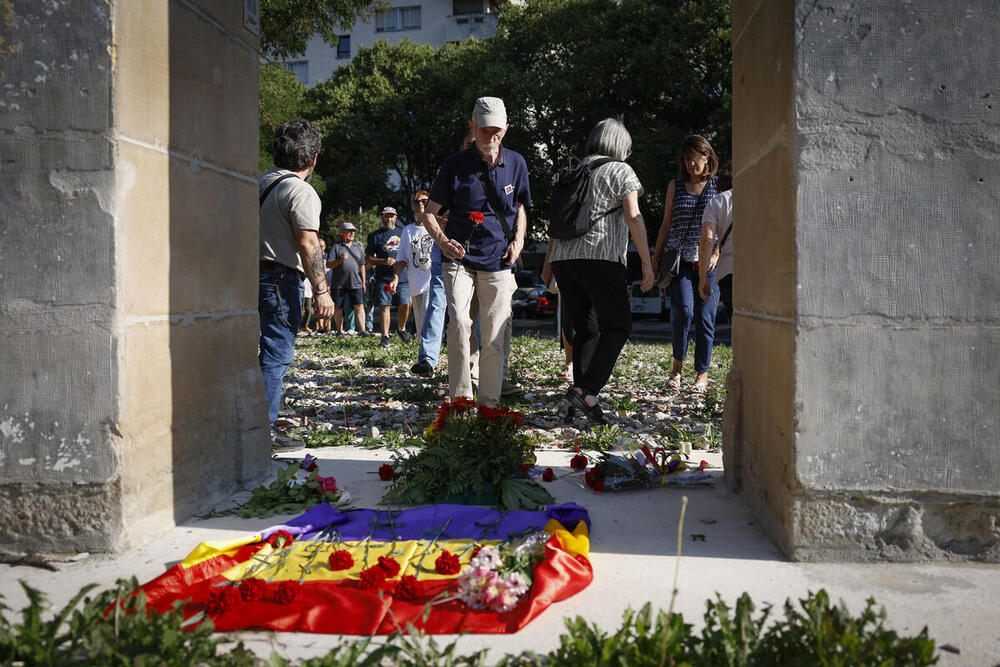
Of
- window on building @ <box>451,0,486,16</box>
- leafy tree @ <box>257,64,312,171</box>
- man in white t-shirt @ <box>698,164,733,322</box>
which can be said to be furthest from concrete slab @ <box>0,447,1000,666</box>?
window on building @ <box>451,0,486,16</box>

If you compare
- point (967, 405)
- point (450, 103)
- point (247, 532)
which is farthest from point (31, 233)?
point (450, 103)

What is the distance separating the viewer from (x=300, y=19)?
14.1m

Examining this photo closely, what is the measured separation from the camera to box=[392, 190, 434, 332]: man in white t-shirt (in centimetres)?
1050

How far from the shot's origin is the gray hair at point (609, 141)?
21.5ft

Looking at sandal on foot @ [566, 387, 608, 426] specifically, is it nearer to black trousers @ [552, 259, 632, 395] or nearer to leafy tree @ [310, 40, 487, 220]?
black trousers @ [552, 259, 632, 395]

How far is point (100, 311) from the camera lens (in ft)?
11.2

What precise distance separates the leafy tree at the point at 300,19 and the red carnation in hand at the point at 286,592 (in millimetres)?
11984

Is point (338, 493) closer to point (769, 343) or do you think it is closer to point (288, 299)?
point (288, 299)

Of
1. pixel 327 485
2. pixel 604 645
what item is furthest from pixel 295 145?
pixel 604 645

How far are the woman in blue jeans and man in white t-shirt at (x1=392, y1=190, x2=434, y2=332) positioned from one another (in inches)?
124

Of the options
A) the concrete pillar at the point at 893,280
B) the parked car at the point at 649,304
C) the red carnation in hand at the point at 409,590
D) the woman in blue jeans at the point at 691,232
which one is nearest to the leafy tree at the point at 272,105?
the woman in blue jeans at the point at 691,232

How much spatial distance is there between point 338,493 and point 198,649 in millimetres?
2143

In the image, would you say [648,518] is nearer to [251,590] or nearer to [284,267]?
[251,590]

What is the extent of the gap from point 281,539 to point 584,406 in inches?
127
